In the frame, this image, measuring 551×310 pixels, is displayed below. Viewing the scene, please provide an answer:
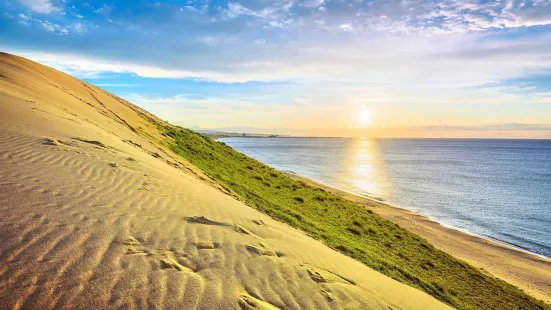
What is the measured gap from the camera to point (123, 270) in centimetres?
410

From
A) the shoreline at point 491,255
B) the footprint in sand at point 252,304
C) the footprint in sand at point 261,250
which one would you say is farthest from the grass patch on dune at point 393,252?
the footprint in sand at point 252,304

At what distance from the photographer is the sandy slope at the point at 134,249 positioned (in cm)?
373

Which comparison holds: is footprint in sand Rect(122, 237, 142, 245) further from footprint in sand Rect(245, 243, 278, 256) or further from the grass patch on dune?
the grass patch on dune

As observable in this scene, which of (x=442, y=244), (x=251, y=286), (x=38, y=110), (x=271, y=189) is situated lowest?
(x=442, y=244)

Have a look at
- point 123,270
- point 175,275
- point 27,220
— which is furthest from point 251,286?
point 27,220

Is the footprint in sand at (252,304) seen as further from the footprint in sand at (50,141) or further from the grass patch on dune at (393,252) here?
the grass patch on dune at (393,252)

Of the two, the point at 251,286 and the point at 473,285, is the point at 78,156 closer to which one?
the point at 251,286

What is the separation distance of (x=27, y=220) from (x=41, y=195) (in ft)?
3.52

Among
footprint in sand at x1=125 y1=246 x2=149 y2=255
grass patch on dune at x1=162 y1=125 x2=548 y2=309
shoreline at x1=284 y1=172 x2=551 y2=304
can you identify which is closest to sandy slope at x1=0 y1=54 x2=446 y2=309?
footprint in sand at x1=125 y1=246 x2=149 y2=255

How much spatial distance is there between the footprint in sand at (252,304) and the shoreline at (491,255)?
17938 mm

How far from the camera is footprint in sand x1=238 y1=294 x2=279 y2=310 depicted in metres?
4.08

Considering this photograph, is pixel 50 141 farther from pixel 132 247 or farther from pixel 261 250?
pixel 261 250

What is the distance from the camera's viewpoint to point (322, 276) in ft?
18.9

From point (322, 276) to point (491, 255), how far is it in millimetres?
21537
